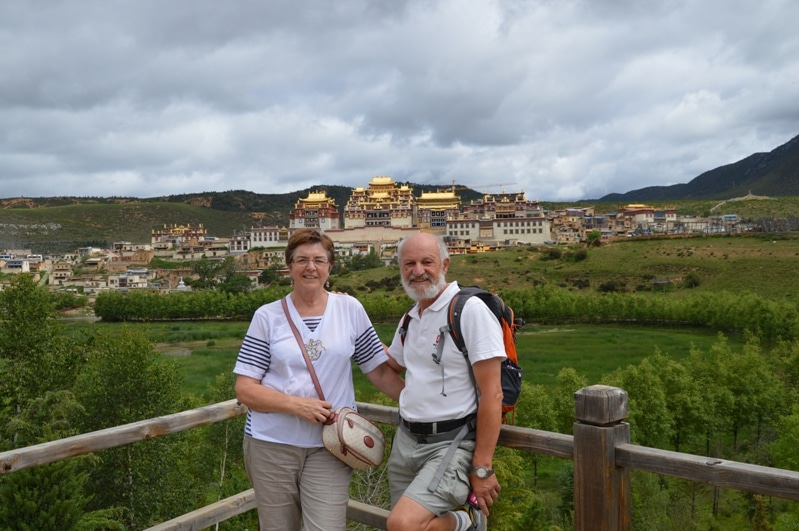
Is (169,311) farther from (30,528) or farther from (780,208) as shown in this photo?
(780,208)

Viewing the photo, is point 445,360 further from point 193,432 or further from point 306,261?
point 193,432

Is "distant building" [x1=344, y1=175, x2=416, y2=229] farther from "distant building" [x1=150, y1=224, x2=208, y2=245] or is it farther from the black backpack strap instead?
the black backpack strap

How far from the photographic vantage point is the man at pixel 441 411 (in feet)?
9.93

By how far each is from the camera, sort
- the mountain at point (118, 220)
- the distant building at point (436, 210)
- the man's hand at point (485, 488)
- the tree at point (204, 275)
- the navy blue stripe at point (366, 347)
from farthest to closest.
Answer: the mountain at point (118, 220), the distant building at point (436, 210), the tree at point (204, 275), the navy blue stripe at point (366, 347), the man's hand at point (485, 488)

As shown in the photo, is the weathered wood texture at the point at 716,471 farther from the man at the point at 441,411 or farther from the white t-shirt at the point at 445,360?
the white t-shirt at the point at 445,360

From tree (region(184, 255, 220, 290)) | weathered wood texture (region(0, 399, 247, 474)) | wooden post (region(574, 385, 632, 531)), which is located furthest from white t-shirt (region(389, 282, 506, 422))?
tree (region(184, 255, 220, 290))

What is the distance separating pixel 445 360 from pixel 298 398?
78 centimetres

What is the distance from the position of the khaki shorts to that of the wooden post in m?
0.52

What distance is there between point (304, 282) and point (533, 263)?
241 feet

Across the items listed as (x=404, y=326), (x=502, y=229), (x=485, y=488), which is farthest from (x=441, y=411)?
(x=502, y=229)

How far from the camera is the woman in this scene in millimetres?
3383

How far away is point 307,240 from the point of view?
3559mm

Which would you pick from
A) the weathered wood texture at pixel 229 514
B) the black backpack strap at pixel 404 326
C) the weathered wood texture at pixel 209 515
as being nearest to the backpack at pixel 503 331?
the black backpack strap at pixel 404 326

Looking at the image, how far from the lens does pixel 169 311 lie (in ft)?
205
